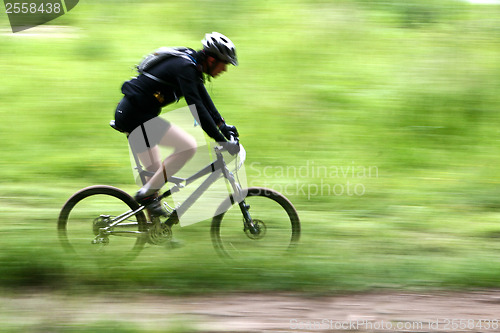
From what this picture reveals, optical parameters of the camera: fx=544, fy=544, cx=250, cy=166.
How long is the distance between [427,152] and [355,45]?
2.73 m

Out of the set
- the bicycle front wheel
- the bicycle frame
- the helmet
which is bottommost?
the bicycle front wheel

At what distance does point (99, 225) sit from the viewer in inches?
189

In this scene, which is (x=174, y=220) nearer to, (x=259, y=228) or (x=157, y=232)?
(x=157, y=232)

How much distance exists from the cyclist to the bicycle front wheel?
569 millimetres

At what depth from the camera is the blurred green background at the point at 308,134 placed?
4801 mm

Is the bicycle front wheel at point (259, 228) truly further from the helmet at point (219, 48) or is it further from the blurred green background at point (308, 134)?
the helmet at point (219, 48)

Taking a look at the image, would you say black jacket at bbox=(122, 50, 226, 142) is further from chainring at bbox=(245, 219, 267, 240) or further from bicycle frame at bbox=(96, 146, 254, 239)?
chainring at bbox=(245, 219, 267, 240)

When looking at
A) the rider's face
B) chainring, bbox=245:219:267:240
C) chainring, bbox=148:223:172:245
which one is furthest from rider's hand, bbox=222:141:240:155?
chainring, bbox=148:223:172:245

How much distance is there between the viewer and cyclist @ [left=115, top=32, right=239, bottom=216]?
434cm

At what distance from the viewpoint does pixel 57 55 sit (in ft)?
29.8

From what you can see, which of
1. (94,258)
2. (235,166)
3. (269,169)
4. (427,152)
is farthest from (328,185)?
(94,258)

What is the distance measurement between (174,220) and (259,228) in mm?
758

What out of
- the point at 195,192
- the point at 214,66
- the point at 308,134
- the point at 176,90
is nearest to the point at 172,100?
the point at 176,90

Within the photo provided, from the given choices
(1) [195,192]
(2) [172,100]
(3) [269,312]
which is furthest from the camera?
(1) [195,192]
